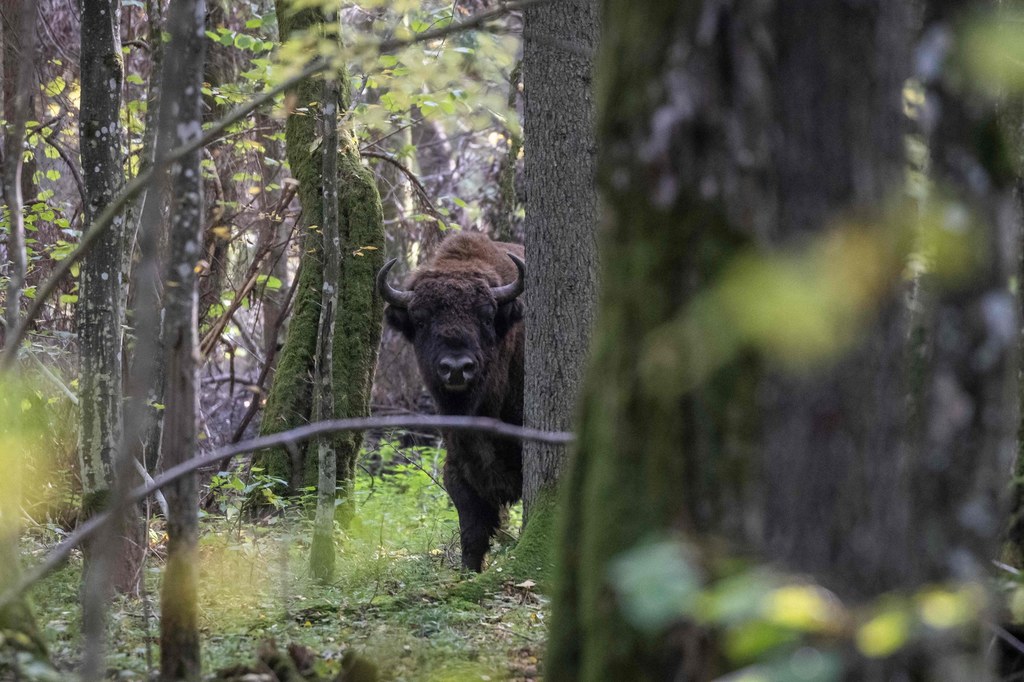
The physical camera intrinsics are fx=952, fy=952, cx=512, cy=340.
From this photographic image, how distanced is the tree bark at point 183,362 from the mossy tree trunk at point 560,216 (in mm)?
3610

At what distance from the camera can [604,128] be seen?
2.37 meters

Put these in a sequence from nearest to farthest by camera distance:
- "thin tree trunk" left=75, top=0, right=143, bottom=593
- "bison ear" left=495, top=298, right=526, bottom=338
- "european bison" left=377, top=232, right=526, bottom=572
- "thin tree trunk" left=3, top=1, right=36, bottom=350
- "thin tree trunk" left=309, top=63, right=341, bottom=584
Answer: "thin tree trunk" left=3, top=1, right=36, bottom=350 < "thin tree trunk" left=75, top=0, right=143, bottom=593 < "thin tree trunk" left=309, top=63, right=341, bottom=584 < "european bison" left=377, top=232, right=526, bottom=572 < "bison ear" left=495, top=298, right=526, bottom=338

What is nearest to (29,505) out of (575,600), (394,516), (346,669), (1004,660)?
(394,516)

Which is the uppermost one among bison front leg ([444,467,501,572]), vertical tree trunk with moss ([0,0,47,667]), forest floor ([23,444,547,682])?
vertical tree trunk with moss ([0,0,47,667])

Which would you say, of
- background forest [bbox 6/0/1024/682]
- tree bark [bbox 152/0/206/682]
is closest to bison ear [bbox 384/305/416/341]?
background forest [bbox 6/0/1024/682]

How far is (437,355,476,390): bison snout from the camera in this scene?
9.27 meters

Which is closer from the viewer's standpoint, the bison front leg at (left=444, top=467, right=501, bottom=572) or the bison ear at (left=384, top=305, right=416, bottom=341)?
the bison front leg at (left=444, top=467, right=501, bottom=572)

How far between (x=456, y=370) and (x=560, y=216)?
8.87 feet

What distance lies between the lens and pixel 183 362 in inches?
143

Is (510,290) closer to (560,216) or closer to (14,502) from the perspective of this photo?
(560,216)

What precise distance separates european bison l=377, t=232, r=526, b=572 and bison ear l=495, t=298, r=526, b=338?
10 millimetres

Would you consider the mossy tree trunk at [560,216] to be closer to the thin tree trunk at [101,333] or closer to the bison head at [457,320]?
the bison head at [457,320]

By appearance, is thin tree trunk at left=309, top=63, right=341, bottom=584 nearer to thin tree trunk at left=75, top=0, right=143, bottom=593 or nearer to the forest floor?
the forest floor

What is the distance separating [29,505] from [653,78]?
7304mm
